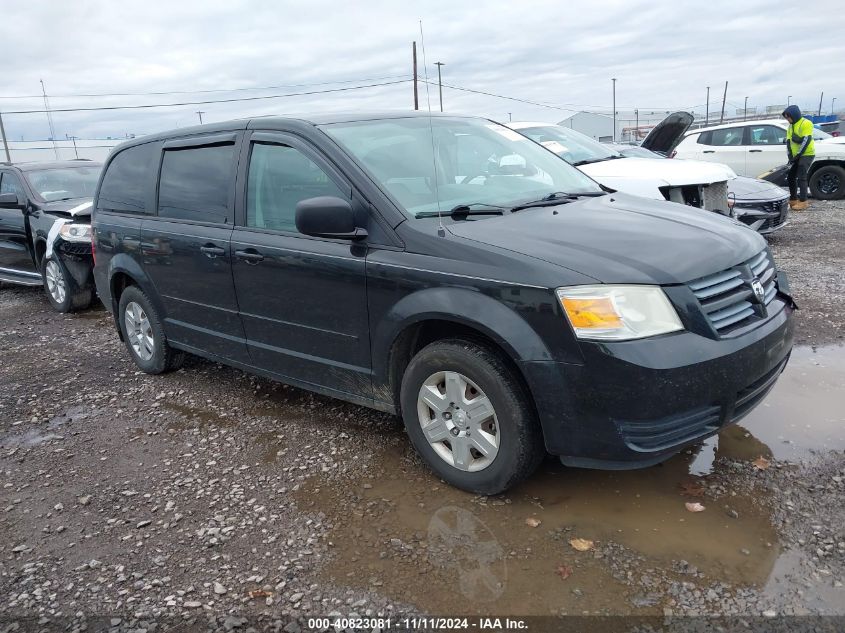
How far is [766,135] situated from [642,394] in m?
→ 13.3

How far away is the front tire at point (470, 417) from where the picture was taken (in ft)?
9.48

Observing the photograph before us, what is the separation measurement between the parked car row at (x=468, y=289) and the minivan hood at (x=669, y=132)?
5.85 m

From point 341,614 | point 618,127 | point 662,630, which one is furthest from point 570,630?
point 618,127

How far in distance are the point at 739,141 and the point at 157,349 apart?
1287 cm

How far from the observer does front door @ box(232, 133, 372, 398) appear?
344 centimetres

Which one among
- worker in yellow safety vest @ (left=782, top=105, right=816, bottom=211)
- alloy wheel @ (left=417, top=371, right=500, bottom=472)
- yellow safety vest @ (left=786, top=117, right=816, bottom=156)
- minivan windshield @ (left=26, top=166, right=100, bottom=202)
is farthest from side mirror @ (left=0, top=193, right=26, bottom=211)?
yellow safety vest @ (left=786, top=117, right=816, bottom=156)

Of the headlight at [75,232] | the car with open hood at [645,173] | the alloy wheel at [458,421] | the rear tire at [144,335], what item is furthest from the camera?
the headlight at [75,232]

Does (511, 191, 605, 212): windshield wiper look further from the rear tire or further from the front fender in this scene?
the rear tire

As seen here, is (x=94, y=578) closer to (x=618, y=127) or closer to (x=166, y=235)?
(x=166, y=235)

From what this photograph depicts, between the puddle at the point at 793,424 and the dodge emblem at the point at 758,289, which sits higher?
the dodge emblem at the point at 758,289

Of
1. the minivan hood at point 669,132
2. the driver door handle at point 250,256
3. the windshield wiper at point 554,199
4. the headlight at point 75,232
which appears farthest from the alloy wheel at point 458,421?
the minivan hood at point 669,132

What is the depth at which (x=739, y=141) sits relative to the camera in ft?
45.4

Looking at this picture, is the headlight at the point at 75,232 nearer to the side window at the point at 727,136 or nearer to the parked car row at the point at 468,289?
the parked car row at the point at 468,289

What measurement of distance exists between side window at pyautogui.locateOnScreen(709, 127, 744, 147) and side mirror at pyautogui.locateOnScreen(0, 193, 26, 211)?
12694 mm
